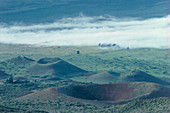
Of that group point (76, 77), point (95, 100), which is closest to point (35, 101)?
point (95, 100)

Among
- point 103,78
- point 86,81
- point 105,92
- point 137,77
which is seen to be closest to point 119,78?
point 103,78

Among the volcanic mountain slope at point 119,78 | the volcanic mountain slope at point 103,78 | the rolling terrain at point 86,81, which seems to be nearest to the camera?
the rolling terrain at point 86,81

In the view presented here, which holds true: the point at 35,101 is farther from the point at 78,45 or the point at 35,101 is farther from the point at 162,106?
the point at 78,45

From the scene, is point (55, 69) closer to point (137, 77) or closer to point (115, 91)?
point (137, 77)

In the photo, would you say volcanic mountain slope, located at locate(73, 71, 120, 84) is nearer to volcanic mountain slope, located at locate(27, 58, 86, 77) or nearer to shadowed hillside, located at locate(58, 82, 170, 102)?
volcanic mountain slope, located at locate(27, 58, 86, 77)

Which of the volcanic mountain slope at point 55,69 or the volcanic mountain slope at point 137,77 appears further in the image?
→ the volcanic mountain slope at point 55,69

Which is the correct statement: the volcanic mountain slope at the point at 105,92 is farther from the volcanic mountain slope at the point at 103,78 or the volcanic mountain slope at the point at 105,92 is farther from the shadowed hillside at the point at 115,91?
the volcanic mountain slope at the point at 103,78

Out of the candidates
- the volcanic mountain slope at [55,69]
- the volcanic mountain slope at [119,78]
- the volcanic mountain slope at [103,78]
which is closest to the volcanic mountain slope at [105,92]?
the volcanic mountain slope at [119,78]

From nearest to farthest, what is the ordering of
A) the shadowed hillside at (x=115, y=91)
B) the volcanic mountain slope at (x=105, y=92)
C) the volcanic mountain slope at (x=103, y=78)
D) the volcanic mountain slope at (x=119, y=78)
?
the volcanic mountain slope at (x=105, y=92) → the shadowed hillside at (x=115, y=91) → the volcanic mountain slope at (x=119, y=78) → the volcanic mountain slope at (x=103, y=78)

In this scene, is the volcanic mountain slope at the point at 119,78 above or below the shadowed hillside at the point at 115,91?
below
